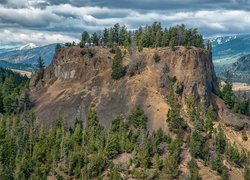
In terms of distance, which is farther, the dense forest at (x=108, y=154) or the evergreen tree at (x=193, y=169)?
the dense forest at (x=108, y=154)

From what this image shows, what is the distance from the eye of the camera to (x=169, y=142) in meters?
194

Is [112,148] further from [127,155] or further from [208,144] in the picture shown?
[208,144]

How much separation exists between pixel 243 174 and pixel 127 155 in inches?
1800

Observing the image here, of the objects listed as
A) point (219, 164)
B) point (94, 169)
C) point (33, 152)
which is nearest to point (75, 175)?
point (94, 169)

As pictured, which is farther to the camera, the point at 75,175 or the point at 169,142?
the point at 169,142

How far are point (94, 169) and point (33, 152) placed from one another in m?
25.5

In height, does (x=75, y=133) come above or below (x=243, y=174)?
above

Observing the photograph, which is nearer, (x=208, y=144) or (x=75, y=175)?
(x=75, y=175)

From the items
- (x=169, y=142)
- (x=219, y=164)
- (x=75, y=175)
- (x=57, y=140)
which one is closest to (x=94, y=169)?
(x=75, y=175)

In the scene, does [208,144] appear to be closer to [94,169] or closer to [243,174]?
[243,174]

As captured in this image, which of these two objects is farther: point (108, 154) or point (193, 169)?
point (108, 154)

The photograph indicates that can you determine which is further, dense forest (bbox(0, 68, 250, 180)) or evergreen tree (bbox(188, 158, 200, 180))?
dense forest (bbox(0, 68, 250, 180))

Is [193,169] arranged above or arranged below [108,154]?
below

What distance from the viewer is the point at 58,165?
18588 cm
